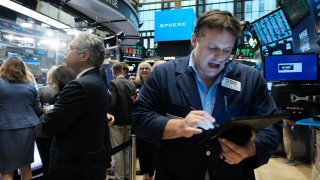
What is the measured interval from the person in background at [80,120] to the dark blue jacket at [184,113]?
689 mm

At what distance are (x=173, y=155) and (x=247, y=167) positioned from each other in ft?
1.10

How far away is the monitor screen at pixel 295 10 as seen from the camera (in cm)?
455

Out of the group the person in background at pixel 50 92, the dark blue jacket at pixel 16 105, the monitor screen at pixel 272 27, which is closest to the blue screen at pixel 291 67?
the monitor screen at pixel 272 27

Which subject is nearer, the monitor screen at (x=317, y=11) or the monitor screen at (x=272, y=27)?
the monitor screen at (x=317, y=11)

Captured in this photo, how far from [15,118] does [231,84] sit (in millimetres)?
2588

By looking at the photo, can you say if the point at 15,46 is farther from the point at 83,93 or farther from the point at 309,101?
the point at 309,101

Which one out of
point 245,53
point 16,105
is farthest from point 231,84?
point 245,53

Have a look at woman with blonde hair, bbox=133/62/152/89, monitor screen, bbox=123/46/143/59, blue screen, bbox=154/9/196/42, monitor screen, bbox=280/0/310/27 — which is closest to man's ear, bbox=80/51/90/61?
woman with blonde hair, bbox=133/62/152/89

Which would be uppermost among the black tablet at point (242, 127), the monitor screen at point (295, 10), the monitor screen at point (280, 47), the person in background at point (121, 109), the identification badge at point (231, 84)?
the monitor screen at point (295, 10)

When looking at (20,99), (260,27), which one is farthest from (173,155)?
(260,27)

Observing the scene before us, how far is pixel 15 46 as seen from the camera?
5762 millimetres

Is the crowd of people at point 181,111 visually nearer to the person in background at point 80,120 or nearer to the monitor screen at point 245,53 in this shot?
the person in background at point 80,120

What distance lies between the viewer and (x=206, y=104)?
138cm

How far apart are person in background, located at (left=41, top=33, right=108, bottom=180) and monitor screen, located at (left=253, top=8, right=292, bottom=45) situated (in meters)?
4.53
